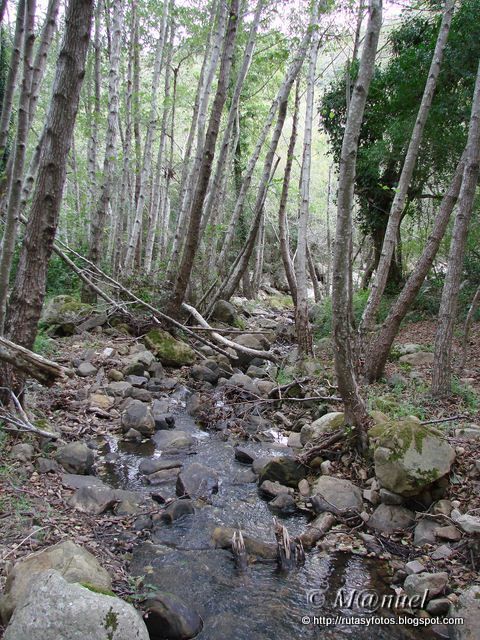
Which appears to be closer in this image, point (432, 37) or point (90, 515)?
point (90, 515)

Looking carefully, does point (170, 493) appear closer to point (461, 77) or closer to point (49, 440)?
point (49, 440)

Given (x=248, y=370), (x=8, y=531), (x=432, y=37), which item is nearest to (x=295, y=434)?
(x=248, y=370)

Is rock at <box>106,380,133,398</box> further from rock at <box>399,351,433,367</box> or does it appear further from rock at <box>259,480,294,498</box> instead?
rock at <box>399,351,433,367</box>

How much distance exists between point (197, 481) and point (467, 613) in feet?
8.85

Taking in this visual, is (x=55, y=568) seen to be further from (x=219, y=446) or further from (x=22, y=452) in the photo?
(x=219, y=446)

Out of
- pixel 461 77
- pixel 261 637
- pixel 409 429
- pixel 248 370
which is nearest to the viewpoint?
pixel 261 637

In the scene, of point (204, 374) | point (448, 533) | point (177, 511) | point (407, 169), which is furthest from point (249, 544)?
point (407, 169)

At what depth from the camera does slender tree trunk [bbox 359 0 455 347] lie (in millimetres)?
7102

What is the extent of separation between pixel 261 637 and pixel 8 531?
1.86 meters

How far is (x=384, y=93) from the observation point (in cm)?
1284

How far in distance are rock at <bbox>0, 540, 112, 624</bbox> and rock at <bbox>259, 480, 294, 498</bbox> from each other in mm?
2267

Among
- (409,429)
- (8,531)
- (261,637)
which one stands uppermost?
(409,429)

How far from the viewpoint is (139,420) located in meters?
6.16

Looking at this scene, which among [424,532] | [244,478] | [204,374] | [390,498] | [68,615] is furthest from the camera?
[204,374]
